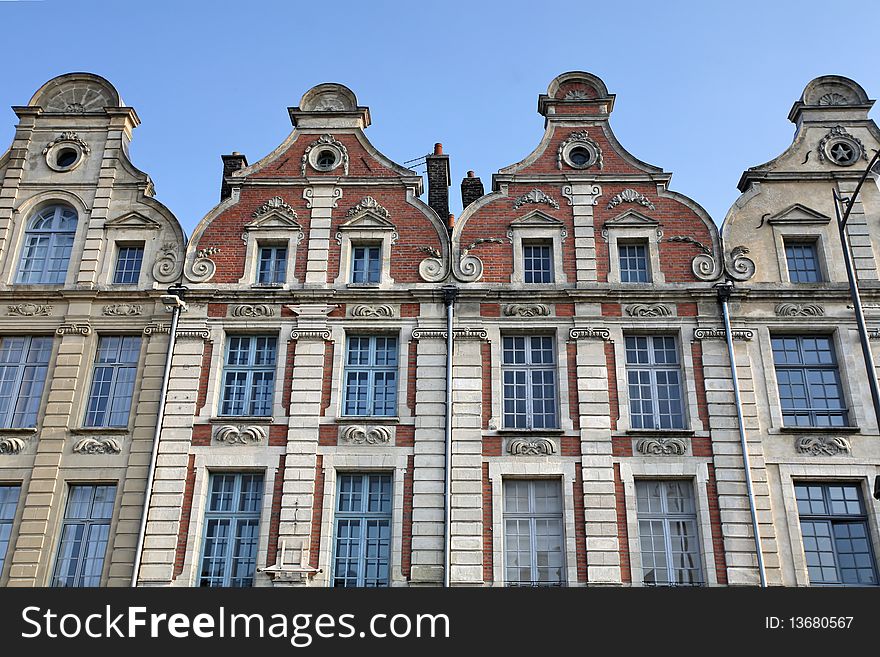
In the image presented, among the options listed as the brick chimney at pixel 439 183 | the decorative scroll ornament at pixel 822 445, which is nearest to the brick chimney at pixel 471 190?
the brick chimney at pixel 439 183

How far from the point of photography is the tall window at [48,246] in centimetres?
1830

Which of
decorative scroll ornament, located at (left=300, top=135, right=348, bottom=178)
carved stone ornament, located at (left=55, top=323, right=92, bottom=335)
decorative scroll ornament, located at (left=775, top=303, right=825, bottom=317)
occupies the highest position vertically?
decorative scroll ornament, located at (left=300, top=135, right=348, bottom=178)

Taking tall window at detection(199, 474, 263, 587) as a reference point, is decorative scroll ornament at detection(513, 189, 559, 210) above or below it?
above

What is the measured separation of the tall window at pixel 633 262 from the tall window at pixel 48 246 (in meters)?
9.94

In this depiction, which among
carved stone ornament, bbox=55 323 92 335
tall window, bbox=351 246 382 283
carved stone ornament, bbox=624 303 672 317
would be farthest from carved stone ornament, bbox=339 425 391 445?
carved stone ornament, bbox=55 323 92 335

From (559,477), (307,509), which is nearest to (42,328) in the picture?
(307,509)

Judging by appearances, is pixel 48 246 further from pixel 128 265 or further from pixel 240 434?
pixel 240 434

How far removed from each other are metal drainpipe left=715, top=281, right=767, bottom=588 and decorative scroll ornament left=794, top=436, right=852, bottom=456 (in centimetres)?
89

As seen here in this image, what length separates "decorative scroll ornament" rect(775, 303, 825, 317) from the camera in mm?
17266

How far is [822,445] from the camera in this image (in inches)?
639

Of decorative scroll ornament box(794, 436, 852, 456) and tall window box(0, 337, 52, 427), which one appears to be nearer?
decorative scroll ornament box(794, 436, 852, 456)

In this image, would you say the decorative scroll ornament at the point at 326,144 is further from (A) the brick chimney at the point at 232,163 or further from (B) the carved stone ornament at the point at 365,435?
(B) the carved stone ornament at the point at 365,435

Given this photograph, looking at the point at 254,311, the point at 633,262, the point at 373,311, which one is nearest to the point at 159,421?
the point at 254,311

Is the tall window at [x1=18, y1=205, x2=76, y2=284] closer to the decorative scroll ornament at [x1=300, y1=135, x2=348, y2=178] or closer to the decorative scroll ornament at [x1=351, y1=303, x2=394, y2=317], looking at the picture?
the decorative scroll ornament at [x1=300, y1=135, x2=348, y2=178]
